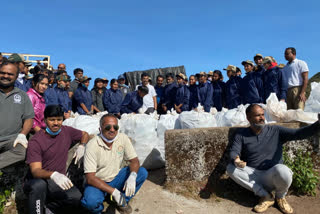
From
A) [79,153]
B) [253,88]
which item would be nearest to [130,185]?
[79,153]

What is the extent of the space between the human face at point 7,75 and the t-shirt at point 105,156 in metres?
1.18

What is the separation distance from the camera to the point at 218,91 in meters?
5.57

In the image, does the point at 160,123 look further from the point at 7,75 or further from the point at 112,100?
the point at 112,100

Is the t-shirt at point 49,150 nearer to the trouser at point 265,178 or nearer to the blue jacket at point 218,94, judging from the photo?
the trouser at point 265,178

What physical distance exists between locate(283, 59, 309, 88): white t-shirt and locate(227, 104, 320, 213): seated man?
2.25 m

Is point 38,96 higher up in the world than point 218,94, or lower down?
lower down

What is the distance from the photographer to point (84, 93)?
5.30 metres

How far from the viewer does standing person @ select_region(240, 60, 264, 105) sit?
455 cm

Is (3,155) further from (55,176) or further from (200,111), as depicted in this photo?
(200,111)

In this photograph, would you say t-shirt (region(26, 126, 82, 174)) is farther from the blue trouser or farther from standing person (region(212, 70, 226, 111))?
standing person (region(212, 70, 226, 111))

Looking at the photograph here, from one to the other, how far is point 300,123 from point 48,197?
10.6ft

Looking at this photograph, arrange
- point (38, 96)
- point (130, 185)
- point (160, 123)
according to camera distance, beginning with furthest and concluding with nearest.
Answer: point (160, 123) → point (38, 96) → point (130, 185)

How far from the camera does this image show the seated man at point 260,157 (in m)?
2.52

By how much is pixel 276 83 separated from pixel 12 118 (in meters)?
4.34
